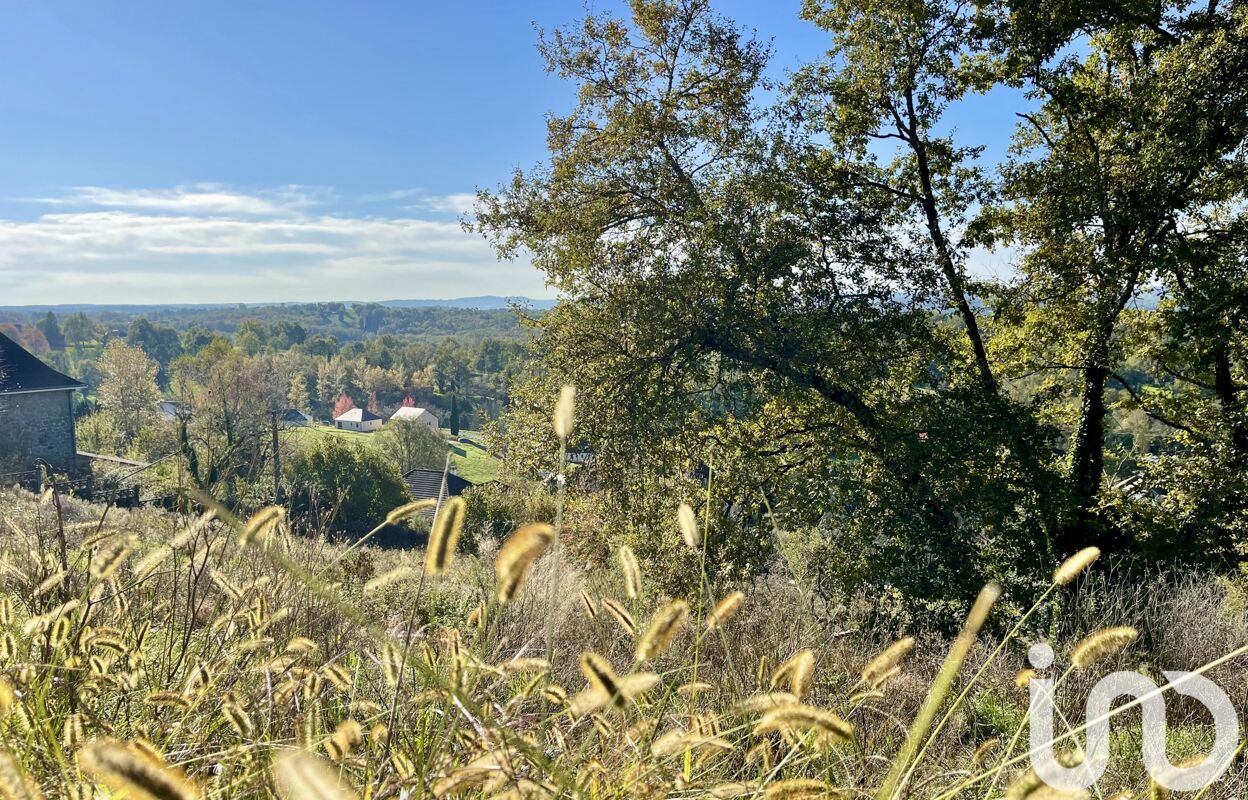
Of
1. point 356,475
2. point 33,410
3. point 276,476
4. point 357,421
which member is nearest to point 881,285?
point 276,476

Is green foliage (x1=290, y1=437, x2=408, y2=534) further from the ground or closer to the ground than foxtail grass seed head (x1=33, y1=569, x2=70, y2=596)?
closer to the ground

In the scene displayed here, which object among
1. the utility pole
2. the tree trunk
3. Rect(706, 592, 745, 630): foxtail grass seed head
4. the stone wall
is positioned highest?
Rect(706, 592, 745, 630): foxtail grass seed head

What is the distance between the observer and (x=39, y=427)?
90.1ft

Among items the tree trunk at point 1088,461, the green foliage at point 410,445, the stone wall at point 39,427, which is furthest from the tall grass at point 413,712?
the green foliage at point 410,445

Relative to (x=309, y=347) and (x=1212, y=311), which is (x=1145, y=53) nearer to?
(x=1212, y=311)

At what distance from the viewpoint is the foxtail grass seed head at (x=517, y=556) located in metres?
1.01

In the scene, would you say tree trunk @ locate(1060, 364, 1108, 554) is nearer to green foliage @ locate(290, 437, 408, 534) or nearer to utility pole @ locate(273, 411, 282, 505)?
utility pole @ locate(273, 411, 282, 505)

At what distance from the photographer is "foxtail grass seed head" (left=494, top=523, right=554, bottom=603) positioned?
101 cm

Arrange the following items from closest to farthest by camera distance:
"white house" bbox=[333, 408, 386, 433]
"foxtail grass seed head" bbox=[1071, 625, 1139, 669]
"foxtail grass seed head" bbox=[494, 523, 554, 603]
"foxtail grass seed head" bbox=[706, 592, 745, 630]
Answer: "foxtail grass seed head" bbox=[494, 523, 554, 603], "foxtail grass seed head" bbox=[1071, 625, 1139, 669], "foxtail grass seed head" bbox=[706, 592, 745, 630], "white house" bbox=[333, 408, 386, 433]

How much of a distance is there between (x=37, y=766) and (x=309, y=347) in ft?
427

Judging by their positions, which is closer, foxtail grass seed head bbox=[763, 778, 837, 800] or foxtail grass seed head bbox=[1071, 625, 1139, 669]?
foxtail grass seed head bbox=[763, 778, 837, 800]

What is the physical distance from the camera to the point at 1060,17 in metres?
9.20

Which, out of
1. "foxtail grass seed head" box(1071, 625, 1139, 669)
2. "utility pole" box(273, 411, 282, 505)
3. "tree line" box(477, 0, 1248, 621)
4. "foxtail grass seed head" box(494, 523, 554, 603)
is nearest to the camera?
"foxtail grass seed head" box(494, 523, 554, 603)

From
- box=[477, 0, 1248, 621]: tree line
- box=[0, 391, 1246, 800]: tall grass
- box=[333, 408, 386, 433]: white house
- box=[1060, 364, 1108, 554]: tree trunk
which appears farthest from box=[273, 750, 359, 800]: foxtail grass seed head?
box=[333, 408, 386, 433]: white house
